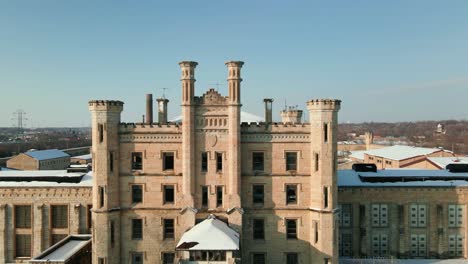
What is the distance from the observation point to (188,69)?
101ft

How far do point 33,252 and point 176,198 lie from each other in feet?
56.2

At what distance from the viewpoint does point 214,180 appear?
3159cm

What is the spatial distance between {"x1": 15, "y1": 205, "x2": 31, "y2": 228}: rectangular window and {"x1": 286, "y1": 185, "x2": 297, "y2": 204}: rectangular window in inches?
1029

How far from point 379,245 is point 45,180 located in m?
35.0

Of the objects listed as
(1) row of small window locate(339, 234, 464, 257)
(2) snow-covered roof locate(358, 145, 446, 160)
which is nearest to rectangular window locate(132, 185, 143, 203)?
(1) row of small window locate(339, 234, 464, 257)

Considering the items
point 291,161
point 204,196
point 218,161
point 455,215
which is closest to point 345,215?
point 291,161

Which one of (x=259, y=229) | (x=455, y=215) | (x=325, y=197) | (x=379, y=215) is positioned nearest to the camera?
(x=325, y=197)

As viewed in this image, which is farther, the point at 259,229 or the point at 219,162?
the point at 259,229

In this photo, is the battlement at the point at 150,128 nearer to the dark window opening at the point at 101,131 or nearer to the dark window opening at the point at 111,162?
the dark window opening at the point at 101,131

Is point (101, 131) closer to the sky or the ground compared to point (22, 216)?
closer to the sky

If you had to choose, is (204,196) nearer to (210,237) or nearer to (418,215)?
(210,237)

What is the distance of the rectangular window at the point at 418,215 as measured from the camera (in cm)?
3622

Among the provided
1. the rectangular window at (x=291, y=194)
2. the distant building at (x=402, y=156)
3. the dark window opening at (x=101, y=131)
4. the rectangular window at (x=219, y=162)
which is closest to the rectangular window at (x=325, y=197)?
the rectangular window at (x=291, y=194)

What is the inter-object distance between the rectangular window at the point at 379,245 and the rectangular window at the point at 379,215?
1.21m
